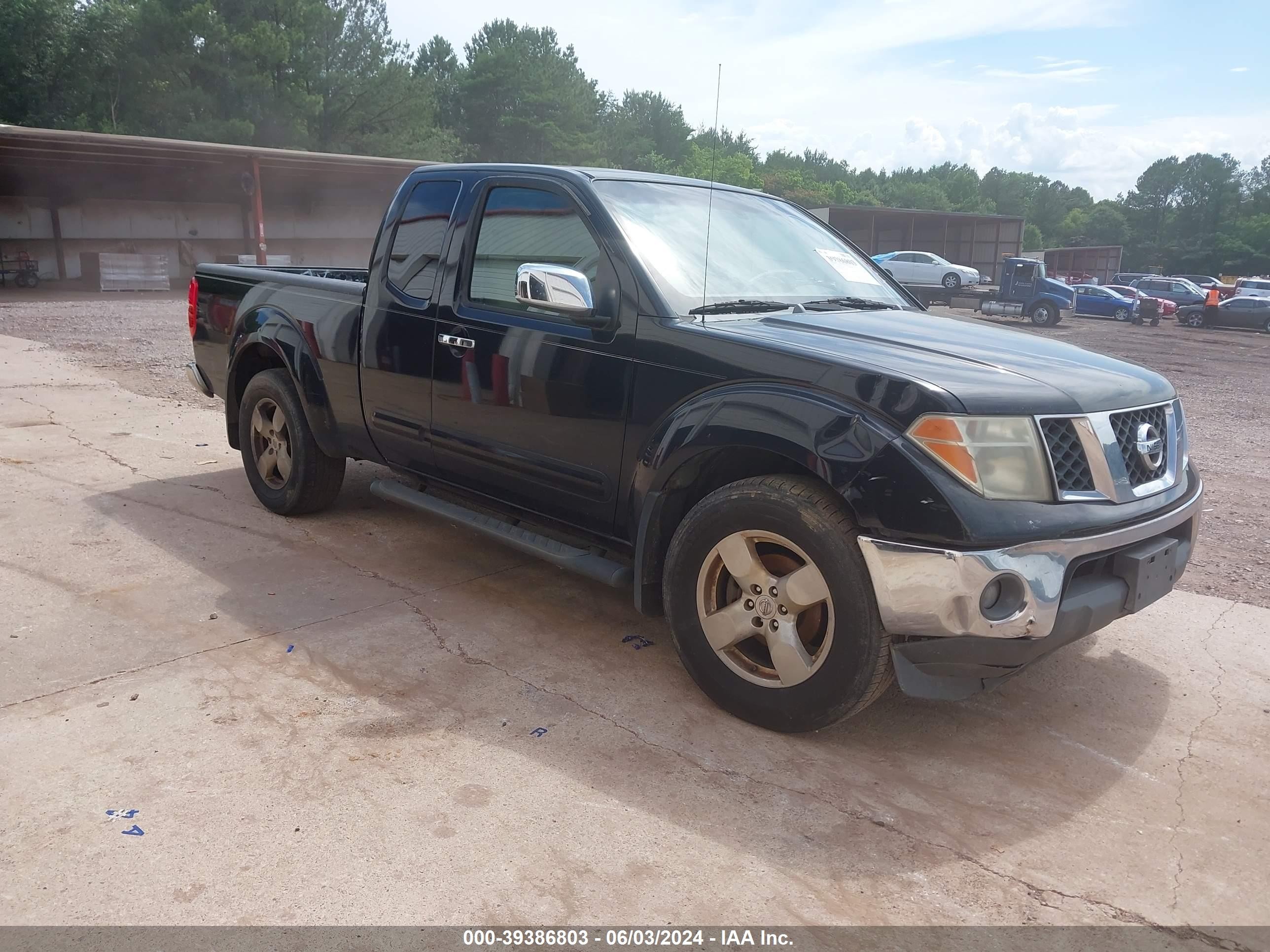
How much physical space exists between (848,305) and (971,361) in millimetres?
986

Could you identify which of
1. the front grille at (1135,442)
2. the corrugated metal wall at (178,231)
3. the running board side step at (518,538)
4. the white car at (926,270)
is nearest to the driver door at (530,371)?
the running board side step at (518,538)

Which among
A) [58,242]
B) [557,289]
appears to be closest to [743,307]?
[557,289]

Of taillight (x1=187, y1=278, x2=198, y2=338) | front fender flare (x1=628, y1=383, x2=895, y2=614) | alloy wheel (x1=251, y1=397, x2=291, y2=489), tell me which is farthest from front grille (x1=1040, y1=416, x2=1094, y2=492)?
taillight (x1=187, y1=278, x2=198, y2=338)

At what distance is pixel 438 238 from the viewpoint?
14.8 feet

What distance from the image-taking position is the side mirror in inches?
139

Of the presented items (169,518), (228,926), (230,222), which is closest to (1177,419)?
(228,926)

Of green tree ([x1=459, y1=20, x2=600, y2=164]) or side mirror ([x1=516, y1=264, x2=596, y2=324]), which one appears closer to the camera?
side mirror ([x1=516, y1=264, x2=596, y2=324])

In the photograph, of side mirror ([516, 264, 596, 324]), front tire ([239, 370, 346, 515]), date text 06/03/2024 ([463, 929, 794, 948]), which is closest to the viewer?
date text 06/03/2024 ([463, 929, 794, 948])

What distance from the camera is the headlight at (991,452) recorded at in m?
2.88

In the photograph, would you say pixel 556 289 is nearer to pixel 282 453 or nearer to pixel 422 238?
pixel 422 238

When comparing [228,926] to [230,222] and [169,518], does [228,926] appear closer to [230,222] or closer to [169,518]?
[169,518]

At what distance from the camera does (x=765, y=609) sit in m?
3.24

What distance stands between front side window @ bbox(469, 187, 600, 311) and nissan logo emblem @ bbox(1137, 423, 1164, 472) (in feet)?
6.58

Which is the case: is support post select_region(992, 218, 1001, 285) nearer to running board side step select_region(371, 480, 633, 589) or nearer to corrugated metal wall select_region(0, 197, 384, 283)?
corrugated metal wall select_region(0, 197, 384, 283)
